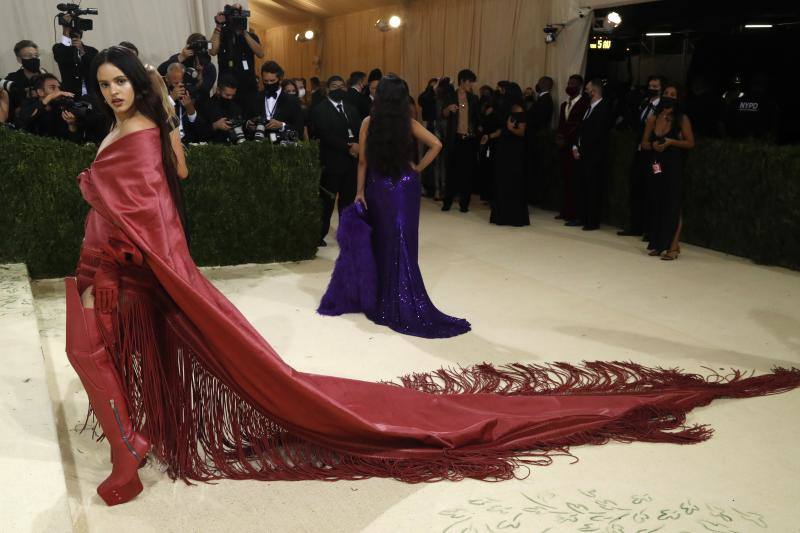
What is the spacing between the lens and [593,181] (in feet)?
28.2

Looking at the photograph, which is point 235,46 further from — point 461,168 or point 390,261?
point 390,261

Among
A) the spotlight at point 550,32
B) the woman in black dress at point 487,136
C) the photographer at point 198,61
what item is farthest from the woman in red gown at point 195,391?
the spotlight at point 550,32

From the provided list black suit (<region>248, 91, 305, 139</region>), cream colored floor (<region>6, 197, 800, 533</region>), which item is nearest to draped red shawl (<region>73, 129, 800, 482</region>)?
cream colored floor (<region>6, 197, 800, 533</region>)

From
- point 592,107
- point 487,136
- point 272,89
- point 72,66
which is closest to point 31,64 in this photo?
point 72,66

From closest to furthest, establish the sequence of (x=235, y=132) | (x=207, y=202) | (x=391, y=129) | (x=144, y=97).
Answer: (x=144, y=97), (x=391, y=129), (x=207, y=202), (x=235, y=132)

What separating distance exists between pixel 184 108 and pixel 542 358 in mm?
4275

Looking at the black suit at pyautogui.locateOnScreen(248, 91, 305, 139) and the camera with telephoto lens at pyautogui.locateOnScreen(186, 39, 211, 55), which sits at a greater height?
the camera with telephoto lens at pyautogui.locateOnScreen(186, 39, 211, 55)

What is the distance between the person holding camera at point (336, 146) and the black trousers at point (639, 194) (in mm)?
2990

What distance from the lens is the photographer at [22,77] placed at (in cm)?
702

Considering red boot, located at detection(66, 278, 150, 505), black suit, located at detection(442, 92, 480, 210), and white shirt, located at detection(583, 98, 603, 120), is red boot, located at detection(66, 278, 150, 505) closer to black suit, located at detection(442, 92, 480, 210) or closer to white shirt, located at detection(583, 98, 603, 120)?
white shirt, located at detection(583, 98, 603, 120)

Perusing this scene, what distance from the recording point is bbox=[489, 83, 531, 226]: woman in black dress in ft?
29.0

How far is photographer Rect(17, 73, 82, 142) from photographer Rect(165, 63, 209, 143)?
2.73 ft

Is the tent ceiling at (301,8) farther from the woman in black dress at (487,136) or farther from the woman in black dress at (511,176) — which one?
the woman in black dress at (511,176)

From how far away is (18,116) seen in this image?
6645 mm
